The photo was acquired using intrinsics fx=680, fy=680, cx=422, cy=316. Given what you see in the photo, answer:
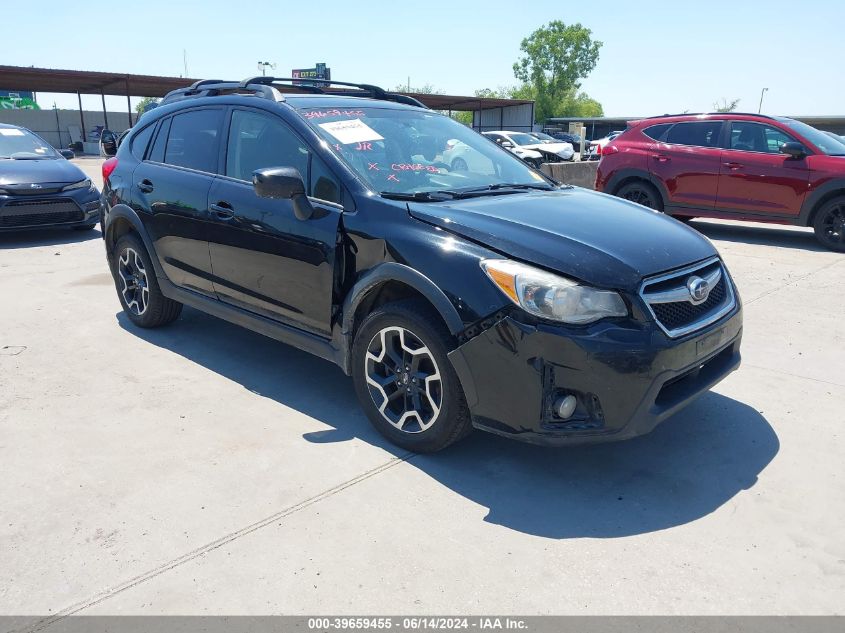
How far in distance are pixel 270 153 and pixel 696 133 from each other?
7333 millimetres

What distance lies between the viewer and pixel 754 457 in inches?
132

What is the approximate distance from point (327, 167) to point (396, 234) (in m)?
0.67

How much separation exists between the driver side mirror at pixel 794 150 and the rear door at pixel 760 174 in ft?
0.17

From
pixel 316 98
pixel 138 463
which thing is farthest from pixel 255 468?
pixel 316 98

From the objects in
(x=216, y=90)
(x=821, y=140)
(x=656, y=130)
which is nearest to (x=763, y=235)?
(x=821, y=140)

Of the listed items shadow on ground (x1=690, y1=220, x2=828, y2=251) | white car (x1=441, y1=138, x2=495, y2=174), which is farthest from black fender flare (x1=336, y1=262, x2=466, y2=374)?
shadow on ground (x1=690, y1=220, x2=828, y2=251)

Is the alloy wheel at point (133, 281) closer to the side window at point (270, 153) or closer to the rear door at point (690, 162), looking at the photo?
the side window at point (270, 153)

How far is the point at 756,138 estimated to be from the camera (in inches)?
352

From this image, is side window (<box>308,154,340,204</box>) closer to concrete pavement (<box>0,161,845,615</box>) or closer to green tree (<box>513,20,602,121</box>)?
concrete pavement (<box>0,161,845,615</box>)

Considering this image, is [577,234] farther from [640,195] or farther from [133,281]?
[640,195]

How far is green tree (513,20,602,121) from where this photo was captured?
9750 cm

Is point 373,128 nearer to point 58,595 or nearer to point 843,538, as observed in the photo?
point 58,595

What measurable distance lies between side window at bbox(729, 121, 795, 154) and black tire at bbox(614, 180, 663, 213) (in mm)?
1181

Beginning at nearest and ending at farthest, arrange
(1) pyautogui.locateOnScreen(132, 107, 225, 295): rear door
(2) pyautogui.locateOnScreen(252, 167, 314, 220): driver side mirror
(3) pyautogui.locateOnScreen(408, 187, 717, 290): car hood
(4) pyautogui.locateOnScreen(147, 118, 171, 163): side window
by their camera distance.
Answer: (3) pyautogui.locateOnScreen(408, 187, 717, 290): car hood < (2) pyautogui.locateOnScreen(252, 167, 314, 220): driver side mirror < (1) pyautogui.locateOnScreen(132, 107, 225, 295): rear door < (4) pyautogui.locateOnScreen(147, 118, 171, 163): side window
